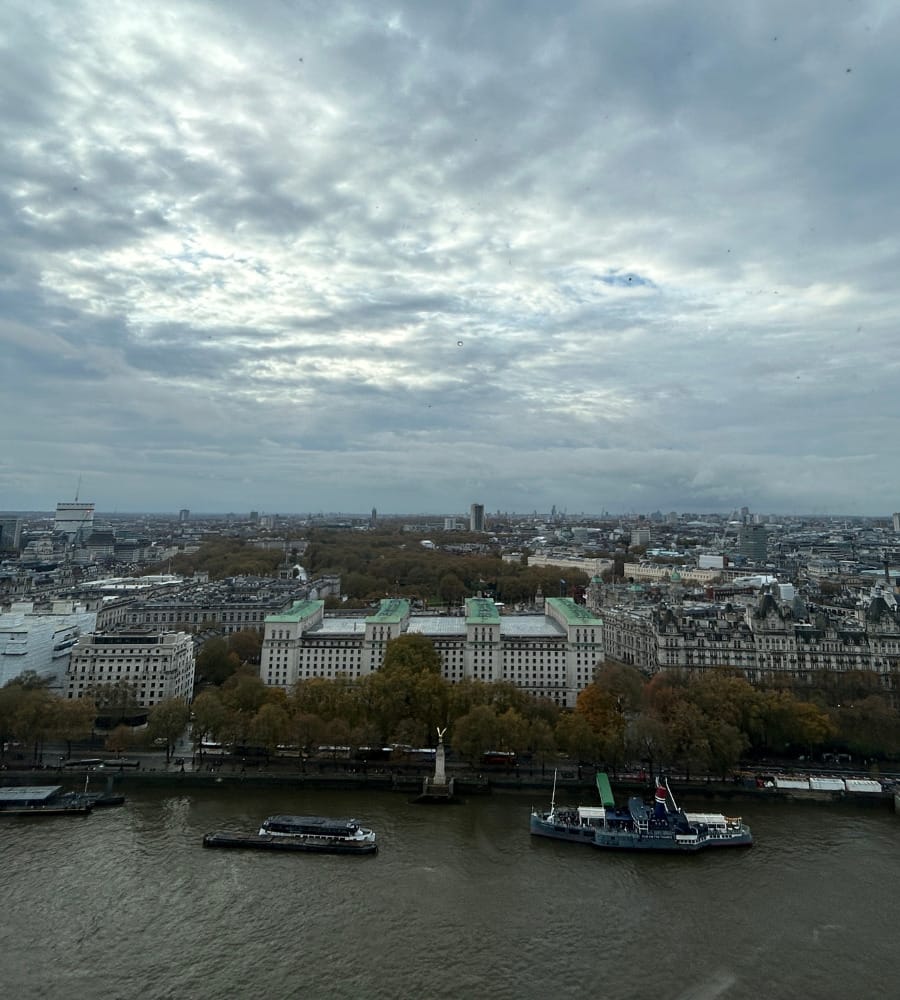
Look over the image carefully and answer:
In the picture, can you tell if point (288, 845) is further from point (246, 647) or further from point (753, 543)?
point (753, 543)

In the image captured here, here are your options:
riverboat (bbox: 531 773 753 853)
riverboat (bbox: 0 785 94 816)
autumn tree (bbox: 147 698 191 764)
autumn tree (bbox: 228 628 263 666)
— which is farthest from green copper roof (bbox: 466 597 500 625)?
riverboat (bbox: 0 785 94 816)

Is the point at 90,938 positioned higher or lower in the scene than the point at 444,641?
lower

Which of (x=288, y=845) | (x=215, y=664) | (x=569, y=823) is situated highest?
(x=215, y=664)

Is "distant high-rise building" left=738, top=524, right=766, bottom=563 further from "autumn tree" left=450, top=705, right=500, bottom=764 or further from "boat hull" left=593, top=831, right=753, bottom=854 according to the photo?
"boat hull" left=593, top=831, right=753, bottom=854

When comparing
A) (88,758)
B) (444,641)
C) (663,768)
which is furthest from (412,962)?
(444,641)

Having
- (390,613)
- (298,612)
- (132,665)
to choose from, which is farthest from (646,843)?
(132,665)

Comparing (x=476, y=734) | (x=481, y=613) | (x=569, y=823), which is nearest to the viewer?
(x=569, y=823)

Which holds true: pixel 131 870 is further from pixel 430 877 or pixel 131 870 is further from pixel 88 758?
pixel 88 758
